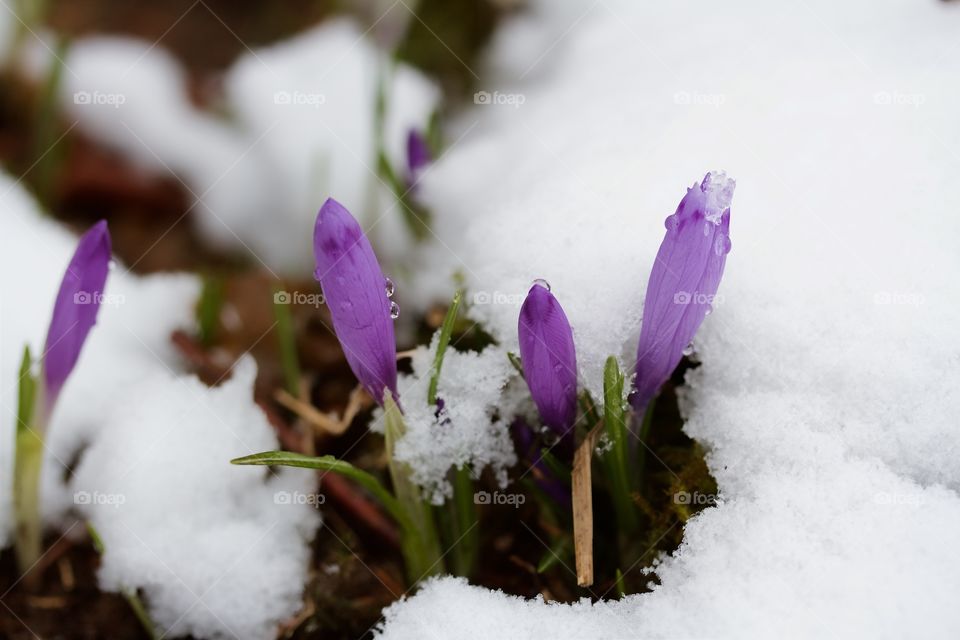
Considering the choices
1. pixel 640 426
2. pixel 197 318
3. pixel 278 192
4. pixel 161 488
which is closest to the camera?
pixel 640 426

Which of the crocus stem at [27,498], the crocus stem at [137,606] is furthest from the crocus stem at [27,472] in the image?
the crocus stem at [137,606]

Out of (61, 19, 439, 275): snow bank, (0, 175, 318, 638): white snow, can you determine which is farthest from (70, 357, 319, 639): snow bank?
(61, 19, 439, 275): snow bank

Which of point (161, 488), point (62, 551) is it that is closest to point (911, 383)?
point (161, 488)

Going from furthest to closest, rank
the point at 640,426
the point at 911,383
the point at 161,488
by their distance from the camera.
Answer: the point at 161,488 < the point at 640,426 < the point at 911,383

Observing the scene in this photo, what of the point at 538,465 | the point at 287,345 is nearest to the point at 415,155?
the point at 287,345

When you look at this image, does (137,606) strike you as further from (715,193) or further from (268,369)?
(715,193)

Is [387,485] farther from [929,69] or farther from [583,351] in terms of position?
[929,69]

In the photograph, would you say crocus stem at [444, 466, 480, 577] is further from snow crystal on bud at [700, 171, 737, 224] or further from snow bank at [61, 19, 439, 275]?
snow bank at [61, 19, 439, 275]
